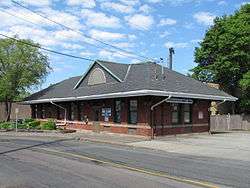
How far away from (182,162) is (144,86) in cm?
1168

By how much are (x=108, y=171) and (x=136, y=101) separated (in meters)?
16.1

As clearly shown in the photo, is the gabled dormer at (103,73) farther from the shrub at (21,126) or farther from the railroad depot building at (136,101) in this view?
the shrub at (21,126)

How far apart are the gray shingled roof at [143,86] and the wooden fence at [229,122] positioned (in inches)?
359

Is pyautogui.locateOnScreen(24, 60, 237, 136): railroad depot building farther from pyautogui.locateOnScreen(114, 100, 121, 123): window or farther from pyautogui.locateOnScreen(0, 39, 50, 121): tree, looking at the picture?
pyautogui.locateOnScreen(0, 39, 50, 121): tree

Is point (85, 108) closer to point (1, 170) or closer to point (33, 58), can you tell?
point (33, 58)

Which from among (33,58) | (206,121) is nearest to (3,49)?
(33,58)

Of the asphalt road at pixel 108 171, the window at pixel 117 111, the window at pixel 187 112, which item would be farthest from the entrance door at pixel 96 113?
the asphalt road at pixel 108 171

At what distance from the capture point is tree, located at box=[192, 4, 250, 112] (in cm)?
4509

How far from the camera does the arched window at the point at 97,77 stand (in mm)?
35031

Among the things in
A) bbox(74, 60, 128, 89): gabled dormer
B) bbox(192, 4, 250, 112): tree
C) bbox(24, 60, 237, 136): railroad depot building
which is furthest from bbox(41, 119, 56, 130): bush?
bbox(192, 4, 250, 112): tree

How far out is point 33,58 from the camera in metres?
47.8

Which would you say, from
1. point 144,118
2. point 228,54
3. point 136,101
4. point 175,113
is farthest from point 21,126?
point 228,54

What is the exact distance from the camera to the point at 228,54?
151ft

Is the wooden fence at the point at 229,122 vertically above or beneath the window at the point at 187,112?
beneath
